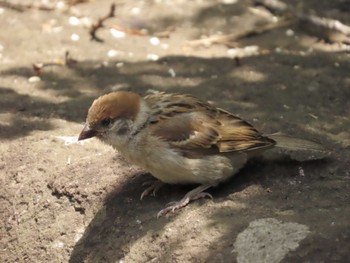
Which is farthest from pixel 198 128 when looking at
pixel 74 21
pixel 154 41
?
pixel 74 21

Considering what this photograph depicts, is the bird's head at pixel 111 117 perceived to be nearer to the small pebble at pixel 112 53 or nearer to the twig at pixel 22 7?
the small pebble at pixel 112 53

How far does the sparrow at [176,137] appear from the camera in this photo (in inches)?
210

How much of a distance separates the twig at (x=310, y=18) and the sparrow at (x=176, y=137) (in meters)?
3.58

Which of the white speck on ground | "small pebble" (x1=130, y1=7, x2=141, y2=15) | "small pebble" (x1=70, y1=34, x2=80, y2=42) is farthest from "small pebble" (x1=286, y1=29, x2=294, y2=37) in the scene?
the white speck on ground

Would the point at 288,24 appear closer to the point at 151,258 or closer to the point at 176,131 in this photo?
the point at 176,131

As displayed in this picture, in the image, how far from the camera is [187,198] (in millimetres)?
5398

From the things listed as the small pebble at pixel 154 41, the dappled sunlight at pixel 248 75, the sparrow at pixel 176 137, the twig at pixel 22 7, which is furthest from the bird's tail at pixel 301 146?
the twig at pixel 22 7

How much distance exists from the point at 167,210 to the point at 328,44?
176 inches

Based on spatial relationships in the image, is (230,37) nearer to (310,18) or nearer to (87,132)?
(310,18)

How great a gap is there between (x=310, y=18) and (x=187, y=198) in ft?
15.2

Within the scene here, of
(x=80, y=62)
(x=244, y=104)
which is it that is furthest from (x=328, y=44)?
(x=80, y=62)

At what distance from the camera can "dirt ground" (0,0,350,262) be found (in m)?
5.00

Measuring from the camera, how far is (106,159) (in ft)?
20.7

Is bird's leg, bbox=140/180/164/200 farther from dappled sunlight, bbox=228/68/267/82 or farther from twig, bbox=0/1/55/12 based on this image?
twig, bbox=0/1/55/12
